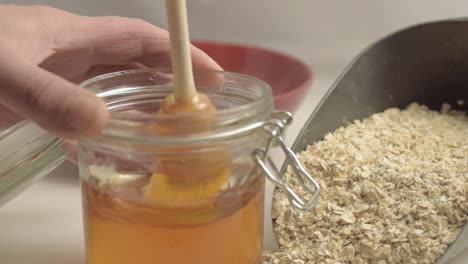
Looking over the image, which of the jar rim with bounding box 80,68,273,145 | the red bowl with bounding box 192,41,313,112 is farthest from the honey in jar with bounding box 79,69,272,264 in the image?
the red bowl with bounding box 192,41,313,112

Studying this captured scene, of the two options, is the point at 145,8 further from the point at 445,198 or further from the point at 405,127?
the point at 445,198

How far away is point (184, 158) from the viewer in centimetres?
36

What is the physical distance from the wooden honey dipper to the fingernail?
0.06 meters

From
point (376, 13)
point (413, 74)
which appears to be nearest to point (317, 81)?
point (376, 13)

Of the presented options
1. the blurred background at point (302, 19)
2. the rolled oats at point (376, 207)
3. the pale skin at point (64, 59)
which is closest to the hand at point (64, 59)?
the pale skin at point (64, 59)

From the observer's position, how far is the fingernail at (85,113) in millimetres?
304

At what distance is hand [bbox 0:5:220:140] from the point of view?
308 millimetres

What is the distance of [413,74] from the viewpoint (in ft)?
2.19

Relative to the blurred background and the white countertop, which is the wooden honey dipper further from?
the blurred background

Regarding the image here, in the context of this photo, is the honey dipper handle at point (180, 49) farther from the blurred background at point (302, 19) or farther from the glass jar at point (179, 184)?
the blurred background at point (302, 19)

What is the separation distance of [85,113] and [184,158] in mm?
73

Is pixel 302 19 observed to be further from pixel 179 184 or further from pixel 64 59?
pixel 179 184

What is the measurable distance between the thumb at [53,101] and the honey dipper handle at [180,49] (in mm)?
63

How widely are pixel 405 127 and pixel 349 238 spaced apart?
0.21m
